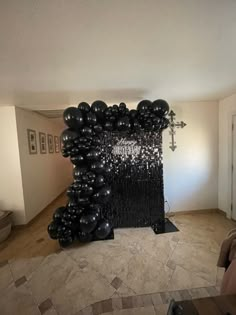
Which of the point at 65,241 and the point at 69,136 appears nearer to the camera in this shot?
the point at 69,136

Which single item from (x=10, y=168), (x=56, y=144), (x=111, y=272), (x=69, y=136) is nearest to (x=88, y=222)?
(x=111, y=272)

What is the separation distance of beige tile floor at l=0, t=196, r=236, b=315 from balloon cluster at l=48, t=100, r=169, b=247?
1.08ft

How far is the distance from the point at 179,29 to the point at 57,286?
9.02 feet

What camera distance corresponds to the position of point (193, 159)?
3887 mm

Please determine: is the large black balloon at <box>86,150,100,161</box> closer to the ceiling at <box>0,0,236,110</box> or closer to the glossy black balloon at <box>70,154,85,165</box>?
the glossy black balloon at <box>70,154,85,165</box>

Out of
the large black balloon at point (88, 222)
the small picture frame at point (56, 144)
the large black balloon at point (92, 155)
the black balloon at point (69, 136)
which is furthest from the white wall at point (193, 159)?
the small picture frame at point (56, 144)

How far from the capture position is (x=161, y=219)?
3471 mm

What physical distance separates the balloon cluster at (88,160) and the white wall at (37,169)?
127 centimetres

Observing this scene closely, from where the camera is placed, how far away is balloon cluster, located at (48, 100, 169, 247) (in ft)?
8.79

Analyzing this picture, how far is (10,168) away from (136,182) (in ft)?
7.76

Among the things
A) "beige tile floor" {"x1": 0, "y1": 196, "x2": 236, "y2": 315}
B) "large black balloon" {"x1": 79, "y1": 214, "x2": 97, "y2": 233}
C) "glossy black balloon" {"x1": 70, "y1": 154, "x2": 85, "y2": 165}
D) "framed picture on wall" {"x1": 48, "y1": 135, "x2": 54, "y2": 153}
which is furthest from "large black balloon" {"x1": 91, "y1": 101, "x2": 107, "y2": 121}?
"framed picture on wall" {"x1": 48, "y1": 135, "x2": 54, "y2": 153}

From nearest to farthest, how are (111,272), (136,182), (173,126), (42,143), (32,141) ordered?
(111,272)
(136,182)
(173,126)
(32,141)
(42,143)

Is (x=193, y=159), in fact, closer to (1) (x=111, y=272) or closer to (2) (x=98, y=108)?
(2) (x=98, y=108)

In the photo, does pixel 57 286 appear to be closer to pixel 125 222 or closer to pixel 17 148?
pixel 125 222
